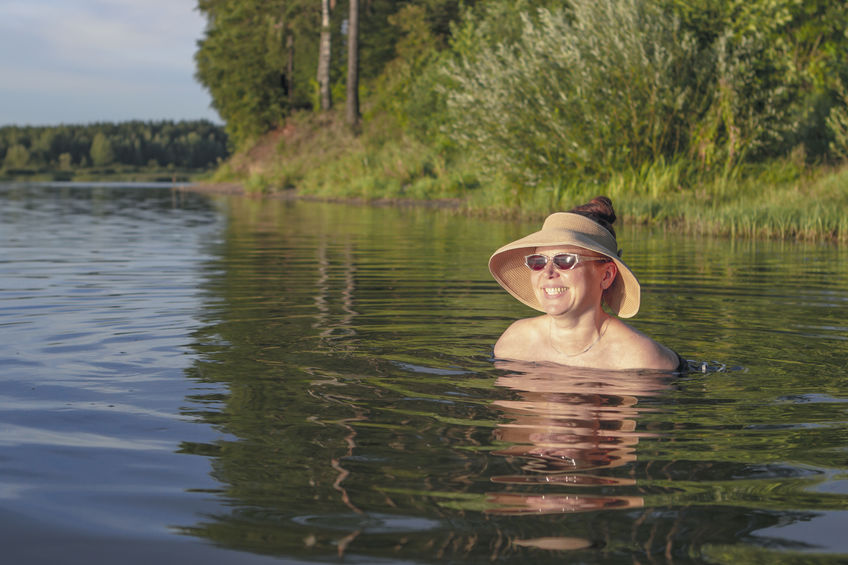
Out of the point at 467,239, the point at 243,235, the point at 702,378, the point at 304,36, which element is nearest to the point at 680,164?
the point at 467,239

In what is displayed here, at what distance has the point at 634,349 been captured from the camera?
5.90 metres

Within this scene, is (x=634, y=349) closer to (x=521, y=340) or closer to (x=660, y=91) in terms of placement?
(x=521, y=340)

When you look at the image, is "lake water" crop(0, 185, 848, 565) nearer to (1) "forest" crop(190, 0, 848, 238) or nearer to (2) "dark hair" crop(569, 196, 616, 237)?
(2) "dark hair" crop(569, 196, 616, 237)

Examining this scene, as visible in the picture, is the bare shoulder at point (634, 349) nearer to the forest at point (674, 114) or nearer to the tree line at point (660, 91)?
the forest at point (674, 114)

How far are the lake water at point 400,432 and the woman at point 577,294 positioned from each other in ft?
0.58

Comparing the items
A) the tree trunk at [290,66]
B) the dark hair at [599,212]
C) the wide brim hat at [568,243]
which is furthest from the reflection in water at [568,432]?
the tree trunk at [290,66]

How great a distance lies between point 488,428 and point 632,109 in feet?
59.0

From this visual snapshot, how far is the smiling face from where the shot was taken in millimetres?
5496

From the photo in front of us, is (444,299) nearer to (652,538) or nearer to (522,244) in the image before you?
(522,244)

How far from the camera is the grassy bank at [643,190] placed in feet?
60.5

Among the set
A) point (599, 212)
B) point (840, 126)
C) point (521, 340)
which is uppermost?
point (840, 126)

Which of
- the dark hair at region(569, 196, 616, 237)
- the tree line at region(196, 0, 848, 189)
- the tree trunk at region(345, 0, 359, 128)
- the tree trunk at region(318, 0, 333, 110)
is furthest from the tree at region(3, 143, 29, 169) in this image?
the dark hair at region(569, 196, 616, 237)

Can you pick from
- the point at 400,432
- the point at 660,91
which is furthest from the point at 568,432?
the point at 660,91

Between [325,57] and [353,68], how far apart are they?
4.23m
